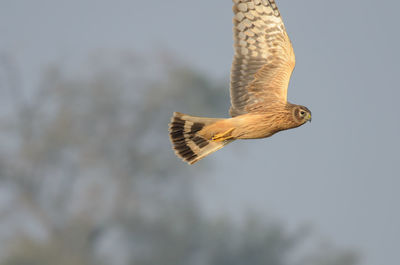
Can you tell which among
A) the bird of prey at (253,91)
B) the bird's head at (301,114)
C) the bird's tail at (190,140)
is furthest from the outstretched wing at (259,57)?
the bird's tail at (190,140)

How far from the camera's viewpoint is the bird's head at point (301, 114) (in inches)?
355

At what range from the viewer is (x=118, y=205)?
4831 centimetres

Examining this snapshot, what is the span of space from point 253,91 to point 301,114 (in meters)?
0.70

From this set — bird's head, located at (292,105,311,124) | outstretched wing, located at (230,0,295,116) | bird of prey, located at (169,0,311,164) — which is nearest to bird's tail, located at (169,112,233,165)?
bird of prey, located at (169,0,311,164)

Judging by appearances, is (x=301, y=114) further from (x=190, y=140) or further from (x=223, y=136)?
(x=190, y=140)

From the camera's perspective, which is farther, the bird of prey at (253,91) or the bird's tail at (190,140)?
the bird's tail at (190,140)

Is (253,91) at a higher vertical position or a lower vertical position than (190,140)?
higher

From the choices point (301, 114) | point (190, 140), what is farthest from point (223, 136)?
point (301, 114)

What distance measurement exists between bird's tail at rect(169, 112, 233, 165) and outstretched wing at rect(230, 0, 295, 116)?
44cm

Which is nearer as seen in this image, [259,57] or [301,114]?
[301,114]

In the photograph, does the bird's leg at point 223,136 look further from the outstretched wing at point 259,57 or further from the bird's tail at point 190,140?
the outstretched wing at point 259,57

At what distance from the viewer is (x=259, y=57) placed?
952 centimetres

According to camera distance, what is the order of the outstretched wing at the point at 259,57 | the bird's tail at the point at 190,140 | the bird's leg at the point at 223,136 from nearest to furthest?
the bird's leg at the point at 223,136, the bird's tail at the point at 190,140, the outstretched wing at the point at 259,57

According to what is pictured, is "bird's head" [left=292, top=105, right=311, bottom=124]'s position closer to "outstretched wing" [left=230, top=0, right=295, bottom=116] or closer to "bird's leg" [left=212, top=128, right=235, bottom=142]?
"outstretched wing" [left=230, top=0, right=295, bottom=116]
